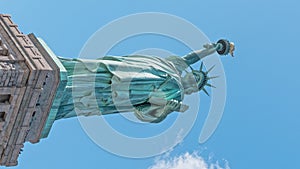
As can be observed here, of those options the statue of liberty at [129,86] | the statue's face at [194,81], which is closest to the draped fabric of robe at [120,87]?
the statue of liberty at [129,86]

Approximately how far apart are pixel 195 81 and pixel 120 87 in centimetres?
679

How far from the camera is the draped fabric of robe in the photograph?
29266 mm

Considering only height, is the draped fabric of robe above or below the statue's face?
below

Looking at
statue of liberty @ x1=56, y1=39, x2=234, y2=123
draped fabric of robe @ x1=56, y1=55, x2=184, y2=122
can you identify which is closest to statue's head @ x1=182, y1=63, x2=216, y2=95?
statue of liberty @ x1=56, y1=39, x2=234, y2=123

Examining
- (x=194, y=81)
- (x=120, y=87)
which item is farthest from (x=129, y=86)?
(x=194, y=81)

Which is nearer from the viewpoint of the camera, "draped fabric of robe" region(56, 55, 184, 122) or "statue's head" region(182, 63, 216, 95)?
"draped fabric of robe" region(56, 55, 184, 122)

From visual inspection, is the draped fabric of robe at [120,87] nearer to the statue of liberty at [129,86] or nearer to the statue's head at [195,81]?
the statue of liberty at [129,86]

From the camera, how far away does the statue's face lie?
35.3 meters

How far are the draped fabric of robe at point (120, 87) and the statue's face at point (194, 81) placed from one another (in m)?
1.45

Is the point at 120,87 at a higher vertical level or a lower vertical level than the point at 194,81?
lower

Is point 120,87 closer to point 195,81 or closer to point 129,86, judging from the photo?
point 129,86

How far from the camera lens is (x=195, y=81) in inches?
1409

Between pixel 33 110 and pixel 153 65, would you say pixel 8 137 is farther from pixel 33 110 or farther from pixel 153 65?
pixel 153 65

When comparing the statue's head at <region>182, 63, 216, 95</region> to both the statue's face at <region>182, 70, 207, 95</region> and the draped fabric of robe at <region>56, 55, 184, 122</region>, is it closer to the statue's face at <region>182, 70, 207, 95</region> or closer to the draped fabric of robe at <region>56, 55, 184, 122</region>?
the statue's face at <region>182, 70, 207, 95</region>
